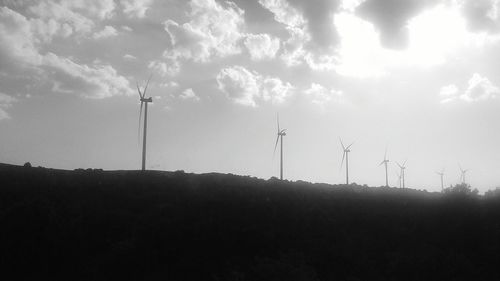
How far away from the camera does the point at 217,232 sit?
36469 millimetres

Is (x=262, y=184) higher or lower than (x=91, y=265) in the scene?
higher

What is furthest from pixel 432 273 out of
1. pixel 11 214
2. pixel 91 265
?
pixel 11 214

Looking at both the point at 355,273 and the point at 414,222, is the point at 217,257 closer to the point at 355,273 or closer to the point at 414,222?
the point at 355,273

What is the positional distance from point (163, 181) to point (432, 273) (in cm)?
2758

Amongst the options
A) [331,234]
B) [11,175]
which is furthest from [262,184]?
[11,175]

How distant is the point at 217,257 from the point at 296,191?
19.8 m

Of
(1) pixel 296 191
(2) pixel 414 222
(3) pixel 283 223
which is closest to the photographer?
(3) pixel 283 223

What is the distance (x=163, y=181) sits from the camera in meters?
47.7

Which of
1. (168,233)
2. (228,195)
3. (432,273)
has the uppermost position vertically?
(228,195)

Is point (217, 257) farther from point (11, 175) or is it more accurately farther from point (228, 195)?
point (11, 175)

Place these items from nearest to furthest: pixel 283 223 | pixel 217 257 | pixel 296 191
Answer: pixel 217 257 < pixel 283 223 < pixel 296 191

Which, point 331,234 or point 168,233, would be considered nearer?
point 168,233

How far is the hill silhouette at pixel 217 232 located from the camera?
31391 mm

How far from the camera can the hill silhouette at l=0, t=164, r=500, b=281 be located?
1236 inches
